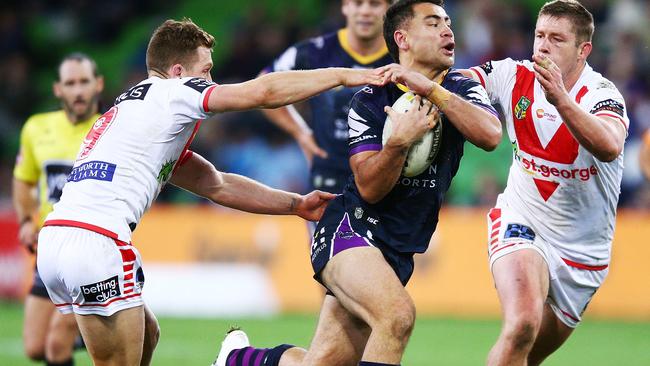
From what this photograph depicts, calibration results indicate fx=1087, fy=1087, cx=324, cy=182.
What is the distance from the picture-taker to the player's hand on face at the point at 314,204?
7.17 m

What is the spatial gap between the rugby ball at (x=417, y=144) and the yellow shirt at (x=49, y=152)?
3.94 m

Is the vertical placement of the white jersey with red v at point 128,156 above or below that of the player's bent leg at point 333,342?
above

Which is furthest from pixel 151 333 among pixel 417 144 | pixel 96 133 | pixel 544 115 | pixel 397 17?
pixel 544 115

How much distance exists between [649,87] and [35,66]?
421 inches

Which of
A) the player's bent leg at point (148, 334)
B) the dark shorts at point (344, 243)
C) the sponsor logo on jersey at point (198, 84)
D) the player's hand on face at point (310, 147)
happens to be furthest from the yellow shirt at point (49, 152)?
the dark shorts at point (344, 243)

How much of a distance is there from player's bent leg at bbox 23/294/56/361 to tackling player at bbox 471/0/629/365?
4.15 meters

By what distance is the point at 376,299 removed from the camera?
6.14 meters

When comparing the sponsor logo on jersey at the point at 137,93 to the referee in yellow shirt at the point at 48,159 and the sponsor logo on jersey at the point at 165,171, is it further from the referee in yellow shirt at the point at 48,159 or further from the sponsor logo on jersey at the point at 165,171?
the referee in yellow shirt at the point at 48,159

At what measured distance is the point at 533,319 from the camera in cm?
661

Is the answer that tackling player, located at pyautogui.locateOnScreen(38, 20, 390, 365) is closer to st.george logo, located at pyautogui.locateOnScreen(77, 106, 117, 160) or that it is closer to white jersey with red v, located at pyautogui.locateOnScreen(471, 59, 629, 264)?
st.george logo, located at pyautogui.locateOnScreen(77, 106, 117, 160)

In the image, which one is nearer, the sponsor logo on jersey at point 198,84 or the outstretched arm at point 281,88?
the outstretched arm at point 281,88

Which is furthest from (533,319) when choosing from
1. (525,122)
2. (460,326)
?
(460,326)

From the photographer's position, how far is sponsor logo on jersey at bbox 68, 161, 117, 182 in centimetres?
631

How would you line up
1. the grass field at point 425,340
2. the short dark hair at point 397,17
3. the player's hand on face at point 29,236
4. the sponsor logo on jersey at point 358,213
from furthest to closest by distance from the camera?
the grass field at point 425,340
the player's hand on face at point 29,236
the short dark hair at point 397,17
the sponsor logo on jersey at point 358,213
